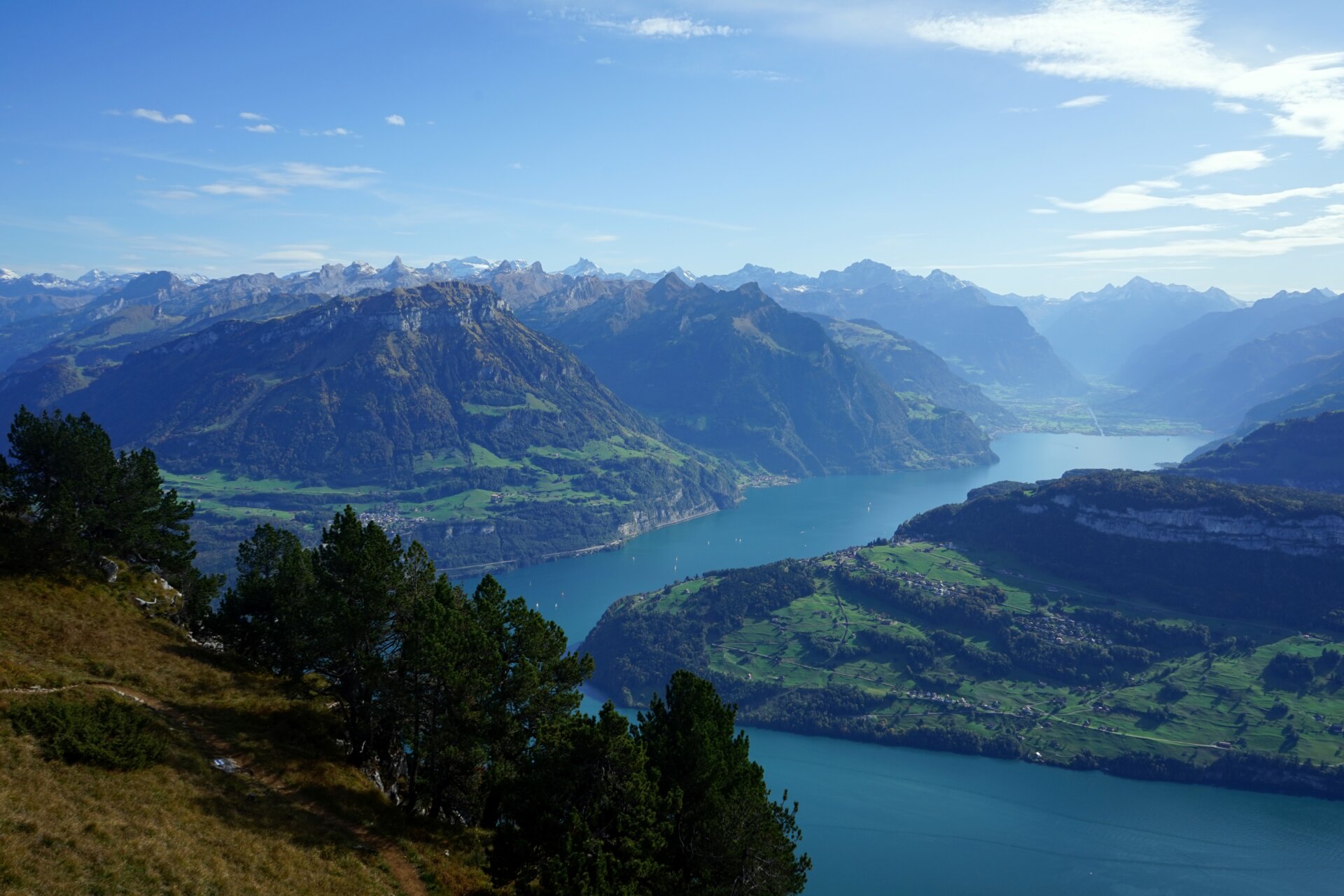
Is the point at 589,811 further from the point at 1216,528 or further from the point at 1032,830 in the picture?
the point at 1216,528

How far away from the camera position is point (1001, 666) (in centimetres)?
13625

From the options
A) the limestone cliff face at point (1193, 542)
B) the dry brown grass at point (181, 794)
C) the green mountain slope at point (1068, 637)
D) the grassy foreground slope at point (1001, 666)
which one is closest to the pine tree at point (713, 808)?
the dry brown grass at point (181, 794)

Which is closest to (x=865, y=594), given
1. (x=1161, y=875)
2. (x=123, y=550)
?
(x=1161, y=875)

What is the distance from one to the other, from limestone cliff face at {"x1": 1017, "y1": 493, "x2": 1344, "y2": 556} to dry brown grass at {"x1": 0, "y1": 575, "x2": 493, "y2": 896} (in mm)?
175720

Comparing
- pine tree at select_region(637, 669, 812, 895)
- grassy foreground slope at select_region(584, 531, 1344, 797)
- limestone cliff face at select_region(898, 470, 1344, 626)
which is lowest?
grassy foreground slope at select_region(584, 531, 1344, 797)

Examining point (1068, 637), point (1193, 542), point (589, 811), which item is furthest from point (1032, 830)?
point (1193, 542)

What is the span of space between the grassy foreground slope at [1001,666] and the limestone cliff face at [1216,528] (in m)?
16.9

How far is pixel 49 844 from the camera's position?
811 inches

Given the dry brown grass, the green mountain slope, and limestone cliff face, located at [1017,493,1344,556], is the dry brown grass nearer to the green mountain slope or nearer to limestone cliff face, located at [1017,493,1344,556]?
the green mountain slope

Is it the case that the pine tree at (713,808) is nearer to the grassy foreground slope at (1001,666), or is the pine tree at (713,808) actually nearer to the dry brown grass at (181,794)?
the dry brown grass at (181,794)

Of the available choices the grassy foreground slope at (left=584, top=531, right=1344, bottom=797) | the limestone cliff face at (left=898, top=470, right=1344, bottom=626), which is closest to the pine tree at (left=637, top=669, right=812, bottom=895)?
the grassy foreground slope at (left=584, top=531, right=1344, bottom=797)

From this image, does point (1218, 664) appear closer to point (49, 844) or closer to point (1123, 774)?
point (1123, 774)

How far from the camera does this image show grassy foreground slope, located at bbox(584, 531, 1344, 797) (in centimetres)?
11325

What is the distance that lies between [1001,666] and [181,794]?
13340 centimetres
